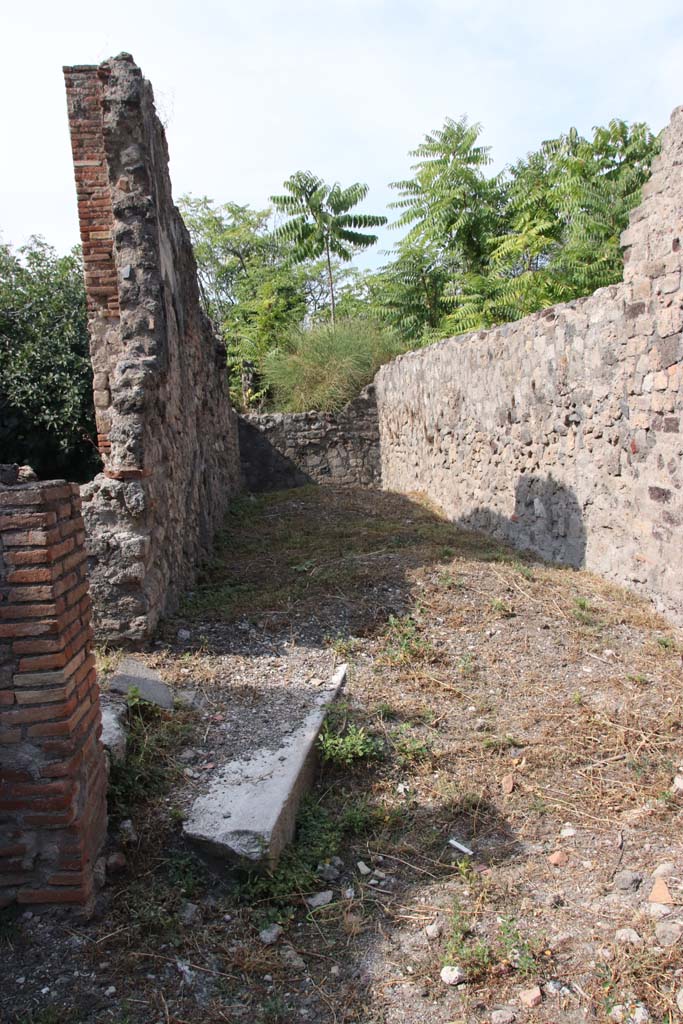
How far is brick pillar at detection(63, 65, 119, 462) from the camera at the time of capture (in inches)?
226

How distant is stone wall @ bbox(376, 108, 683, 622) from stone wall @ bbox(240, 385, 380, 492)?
4.27 m

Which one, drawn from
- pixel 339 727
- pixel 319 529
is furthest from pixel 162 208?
pixel 339 727

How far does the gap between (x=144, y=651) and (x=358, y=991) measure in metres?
2.57

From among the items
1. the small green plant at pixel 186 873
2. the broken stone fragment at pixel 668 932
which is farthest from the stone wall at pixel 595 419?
the small green plant at pixel 186 873

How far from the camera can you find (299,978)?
2.55 meters

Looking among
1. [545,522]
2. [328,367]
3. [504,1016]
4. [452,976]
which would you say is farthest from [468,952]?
[328,367]

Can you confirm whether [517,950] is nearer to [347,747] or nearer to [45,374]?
[347,747]

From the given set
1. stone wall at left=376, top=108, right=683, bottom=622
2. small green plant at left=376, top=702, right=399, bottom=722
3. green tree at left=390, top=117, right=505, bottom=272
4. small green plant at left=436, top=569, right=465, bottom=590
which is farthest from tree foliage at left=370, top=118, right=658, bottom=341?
small green plant at left=376, top=702, right=399, bottom=722

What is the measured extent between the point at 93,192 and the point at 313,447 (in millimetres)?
7718

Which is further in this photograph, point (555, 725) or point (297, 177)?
point (297, 177)

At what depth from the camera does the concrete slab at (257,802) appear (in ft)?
9.62

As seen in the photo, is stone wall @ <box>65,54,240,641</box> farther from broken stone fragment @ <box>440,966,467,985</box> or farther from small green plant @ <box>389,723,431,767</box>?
broken stone fragment @ <box>440,966,467,985</box>

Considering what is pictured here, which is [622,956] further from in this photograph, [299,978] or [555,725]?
[555,725]

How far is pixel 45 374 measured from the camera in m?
11.9
